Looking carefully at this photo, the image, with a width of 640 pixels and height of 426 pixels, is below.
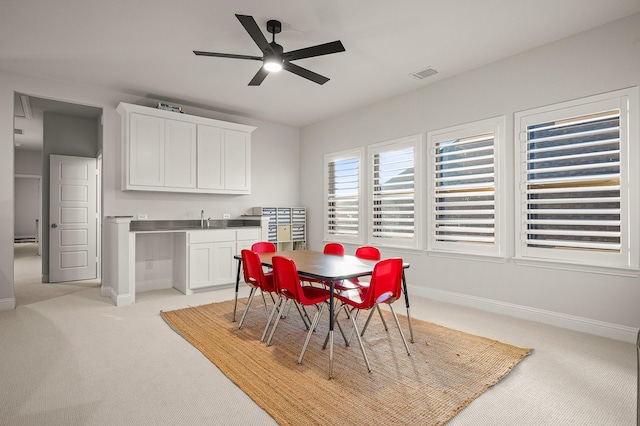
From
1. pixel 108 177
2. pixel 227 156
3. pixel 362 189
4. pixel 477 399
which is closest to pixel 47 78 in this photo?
pixel 108 177

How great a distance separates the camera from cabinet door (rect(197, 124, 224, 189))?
17.4 ft

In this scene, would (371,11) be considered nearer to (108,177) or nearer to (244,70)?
(244,70)

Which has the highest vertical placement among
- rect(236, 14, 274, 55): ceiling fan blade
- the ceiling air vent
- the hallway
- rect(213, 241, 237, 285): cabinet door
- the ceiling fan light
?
the ceiling air vent

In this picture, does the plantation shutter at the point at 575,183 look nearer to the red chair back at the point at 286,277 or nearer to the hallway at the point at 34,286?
the red chair back at the point at 286,277

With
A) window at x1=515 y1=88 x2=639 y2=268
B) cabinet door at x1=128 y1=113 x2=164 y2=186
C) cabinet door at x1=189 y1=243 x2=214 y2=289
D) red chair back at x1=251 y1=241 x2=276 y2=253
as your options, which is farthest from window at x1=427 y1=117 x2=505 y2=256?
cabinet door at x1=128 y1=113 x2=164 y2=186

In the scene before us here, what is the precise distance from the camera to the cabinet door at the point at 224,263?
16.8 feet

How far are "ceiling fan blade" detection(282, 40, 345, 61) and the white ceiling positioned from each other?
0.36 metres

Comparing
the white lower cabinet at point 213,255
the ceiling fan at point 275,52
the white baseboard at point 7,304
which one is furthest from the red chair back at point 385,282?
the white baseboard at point 7,304

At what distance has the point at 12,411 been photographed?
2029 millimetres

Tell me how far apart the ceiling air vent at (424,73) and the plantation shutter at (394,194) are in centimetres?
94

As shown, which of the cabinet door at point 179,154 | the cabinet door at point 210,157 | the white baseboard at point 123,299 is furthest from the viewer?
the cabinet door at point 210,157

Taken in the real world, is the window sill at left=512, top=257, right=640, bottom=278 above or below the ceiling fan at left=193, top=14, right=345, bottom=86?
below

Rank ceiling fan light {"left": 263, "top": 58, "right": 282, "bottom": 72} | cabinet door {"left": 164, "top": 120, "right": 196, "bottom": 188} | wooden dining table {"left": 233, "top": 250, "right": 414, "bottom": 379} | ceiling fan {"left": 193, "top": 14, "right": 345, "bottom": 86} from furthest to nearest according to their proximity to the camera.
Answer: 1. cabinet door {"left": 164, "top": 120, "right": 196, "bottom": 188}
2. ceiling fan light {"left": 263, "top": 58, "right": 282, "bottom": 72}
3. ceiling fan {"left": 193, "top": 14, "right": 345, "bottom": 86}
4. wooden dining table {"left": 233, "top": 250, "right": 414, "bottom": 379}

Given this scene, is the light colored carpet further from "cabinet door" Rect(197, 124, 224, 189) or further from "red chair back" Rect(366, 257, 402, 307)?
"cabinet door" Rect(197, 124, 224, 189)
